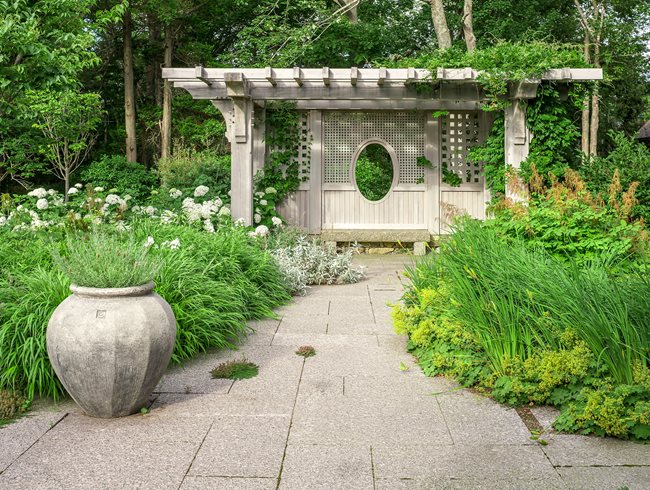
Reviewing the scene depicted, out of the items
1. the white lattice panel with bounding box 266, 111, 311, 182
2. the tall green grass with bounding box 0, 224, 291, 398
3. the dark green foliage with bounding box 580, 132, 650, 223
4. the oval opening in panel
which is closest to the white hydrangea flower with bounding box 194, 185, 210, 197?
the tall green grass with bounding box 0, 224, 291, 398

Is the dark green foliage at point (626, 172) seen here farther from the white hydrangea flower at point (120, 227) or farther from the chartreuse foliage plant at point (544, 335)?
the white hydrangea flower at point (120, 227)

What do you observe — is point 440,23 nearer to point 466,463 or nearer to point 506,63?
point 506,63

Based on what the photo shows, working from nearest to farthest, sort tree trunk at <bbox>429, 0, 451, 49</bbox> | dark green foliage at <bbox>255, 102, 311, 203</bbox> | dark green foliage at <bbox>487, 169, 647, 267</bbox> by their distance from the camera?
dark green foliage at <bbox>487, 169, 647, 267</bbox> < dark green foliage at <bbox>255, 102, 311, 203</bbox> < tree trunk at <bbox>429, 0, 451, 49</bbox>

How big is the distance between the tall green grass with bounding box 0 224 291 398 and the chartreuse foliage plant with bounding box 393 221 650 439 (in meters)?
1.40

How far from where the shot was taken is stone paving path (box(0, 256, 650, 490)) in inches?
109

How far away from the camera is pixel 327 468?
2.87 m

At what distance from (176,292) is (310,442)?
6.44 feet

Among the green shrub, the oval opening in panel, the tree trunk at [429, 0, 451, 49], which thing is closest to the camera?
the green shrub

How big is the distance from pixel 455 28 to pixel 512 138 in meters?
9.83

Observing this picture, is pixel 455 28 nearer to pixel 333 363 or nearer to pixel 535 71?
pixel 535 71

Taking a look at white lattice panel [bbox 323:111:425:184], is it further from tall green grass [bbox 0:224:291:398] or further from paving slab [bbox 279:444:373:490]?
paving slab [bbox 279:444:373:490]

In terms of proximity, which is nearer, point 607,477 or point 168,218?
point 607,477

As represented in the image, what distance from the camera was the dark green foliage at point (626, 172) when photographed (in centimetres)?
891

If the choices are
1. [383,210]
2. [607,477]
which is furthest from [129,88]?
[607,477]
